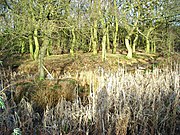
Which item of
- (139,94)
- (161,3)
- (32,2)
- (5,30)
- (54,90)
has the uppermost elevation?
(161,3)

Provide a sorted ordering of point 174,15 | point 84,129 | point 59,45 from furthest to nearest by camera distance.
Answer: point 59,45, point 174,15, point 84,129

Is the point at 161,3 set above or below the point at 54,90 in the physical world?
above

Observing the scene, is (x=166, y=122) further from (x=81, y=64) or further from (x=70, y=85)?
(x=81, y=64)

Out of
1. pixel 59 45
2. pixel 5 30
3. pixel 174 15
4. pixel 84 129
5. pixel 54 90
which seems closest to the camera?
pixel 84 129

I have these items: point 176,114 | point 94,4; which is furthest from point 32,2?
point 176,114

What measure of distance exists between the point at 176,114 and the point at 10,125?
9.86 ft

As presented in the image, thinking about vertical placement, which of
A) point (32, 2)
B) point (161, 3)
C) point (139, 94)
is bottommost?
point (139, 94)

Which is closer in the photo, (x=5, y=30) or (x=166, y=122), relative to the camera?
(x=166, y=122)

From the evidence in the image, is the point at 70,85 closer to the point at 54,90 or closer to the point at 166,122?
the point at 54,90

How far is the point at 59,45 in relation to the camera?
2330 cm

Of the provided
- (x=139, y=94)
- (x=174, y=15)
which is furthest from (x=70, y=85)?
(x=174, y=15)

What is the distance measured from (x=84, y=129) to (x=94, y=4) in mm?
14292

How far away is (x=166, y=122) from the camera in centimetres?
378

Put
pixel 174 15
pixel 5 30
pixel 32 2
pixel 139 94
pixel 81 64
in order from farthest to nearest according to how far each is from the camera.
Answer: pixel 174 15, pixel 81 64, pixel 5 30, pixel 32 2, pixel 139 94
